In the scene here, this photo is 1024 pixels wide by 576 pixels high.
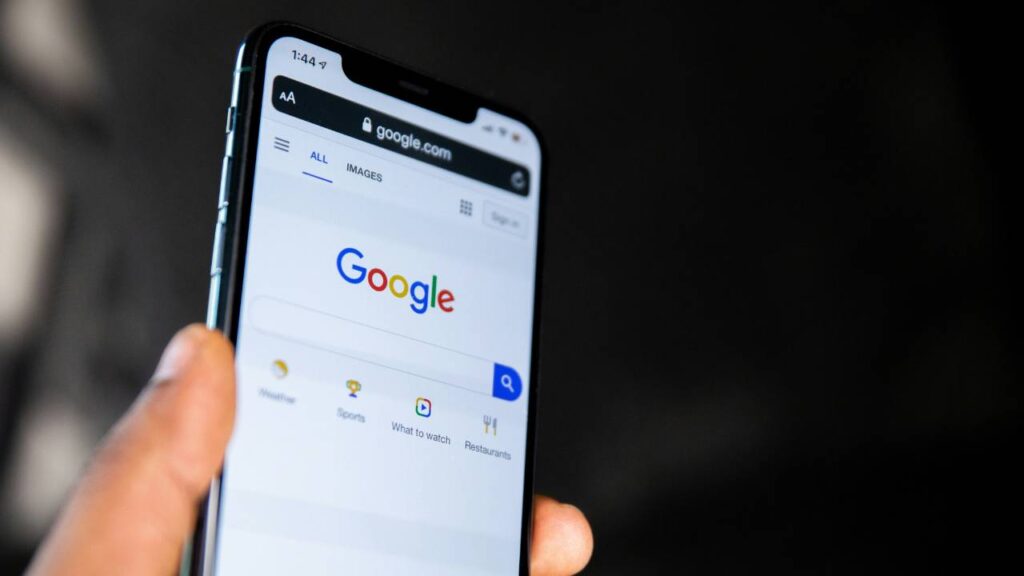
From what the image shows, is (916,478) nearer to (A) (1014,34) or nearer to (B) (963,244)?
(B) (963,244)

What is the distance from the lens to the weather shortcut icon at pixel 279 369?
40cm

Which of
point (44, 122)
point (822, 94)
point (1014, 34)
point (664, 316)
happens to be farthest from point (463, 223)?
point (1014, 34)

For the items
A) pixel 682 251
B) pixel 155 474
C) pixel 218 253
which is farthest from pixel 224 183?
pixel 682 251

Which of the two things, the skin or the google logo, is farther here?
the google logo

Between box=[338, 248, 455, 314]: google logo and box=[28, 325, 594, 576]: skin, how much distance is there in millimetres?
104

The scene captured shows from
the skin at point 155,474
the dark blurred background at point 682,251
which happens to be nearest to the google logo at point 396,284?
the skin at point 155,474

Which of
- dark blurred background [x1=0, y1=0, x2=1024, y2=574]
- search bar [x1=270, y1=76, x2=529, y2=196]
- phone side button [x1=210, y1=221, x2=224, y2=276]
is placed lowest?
phone side button [x1=210, y1=221, x2=224, y2=276]

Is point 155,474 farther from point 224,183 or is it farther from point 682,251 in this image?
point 682,251

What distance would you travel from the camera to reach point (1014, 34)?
4.58 ft

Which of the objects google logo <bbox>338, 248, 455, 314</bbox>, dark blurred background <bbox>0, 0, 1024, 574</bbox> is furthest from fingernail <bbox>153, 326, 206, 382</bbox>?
dark blurred background <bbox>0, 0, 1024, 574</bbox>

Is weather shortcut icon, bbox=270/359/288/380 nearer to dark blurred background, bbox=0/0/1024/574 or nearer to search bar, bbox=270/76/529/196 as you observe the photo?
search bar, bbox=270/76/529/196

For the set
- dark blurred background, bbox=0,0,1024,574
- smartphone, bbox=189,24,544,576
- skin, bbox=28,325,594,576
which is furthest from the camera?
dark blurred background, bbox=0,0,1024,574

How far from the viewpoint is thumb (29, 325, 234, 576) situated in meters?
0.29

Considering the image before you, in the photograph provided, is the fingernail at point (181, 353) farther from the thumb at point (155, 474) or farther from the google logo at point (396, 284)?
the google logo at point (396, 284)
